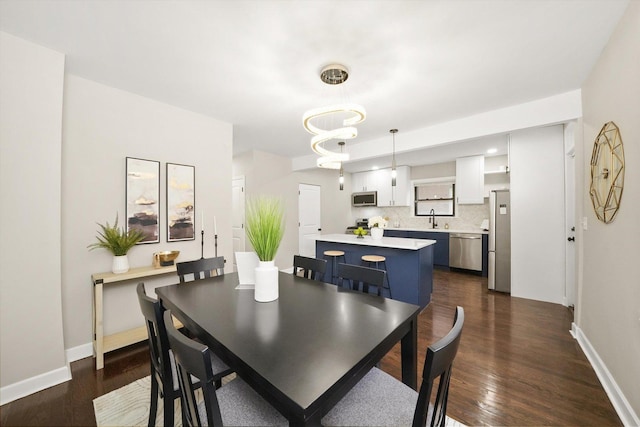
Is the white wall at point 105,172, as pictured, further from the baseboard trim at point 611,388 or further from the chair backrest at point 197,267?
the baseboard trim at point 611,388

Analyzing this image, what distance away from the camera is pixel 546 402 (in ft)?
5.46

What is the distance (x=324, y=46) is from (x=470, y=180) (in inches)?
187

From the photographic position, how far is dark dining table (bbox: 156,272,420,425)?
0.77m

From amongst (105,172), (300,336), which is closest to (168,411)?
(300,336)

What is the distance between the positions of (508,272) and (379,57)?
3.91 m

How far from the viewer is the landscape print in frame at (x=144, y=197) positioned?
8.48 ft

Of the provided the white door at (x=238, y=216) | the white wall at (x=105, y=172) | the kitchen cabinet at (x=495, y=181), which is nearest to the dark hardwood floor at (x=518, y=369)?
the white wall at (x=105, y=172)

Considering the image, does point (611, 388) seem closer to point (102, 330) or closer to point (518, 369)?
point (518, 369)

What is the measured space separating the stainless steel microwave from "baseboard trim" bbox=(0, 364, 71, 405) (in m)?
6.12

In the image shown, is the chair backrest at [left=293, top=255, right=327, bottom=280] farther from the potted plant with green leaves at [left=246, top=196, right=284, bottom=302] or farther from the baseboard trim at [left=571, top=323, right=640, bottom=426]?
the baseboard trim at [left=571, top=323, right=640, bottom=426]

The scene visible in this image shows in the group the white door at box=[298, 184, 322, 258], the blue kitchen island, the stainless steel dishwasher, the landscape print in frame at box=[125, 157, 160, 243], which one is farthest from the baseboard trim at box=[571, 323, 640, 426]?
the white door at box=[298, 184, 322, 258]

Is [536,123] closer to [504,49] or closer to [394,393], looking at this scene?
[504,49]

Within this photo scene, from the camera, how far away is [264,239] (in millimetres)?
1474

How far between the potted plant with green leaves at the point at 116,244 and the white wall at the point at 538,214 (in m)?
4.96
